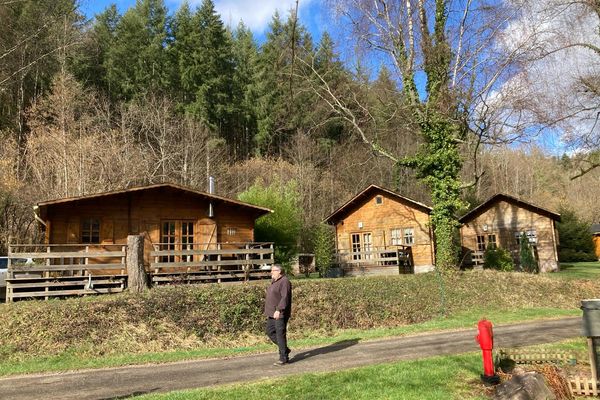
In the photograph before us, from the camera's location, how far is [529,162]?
68.9 metres

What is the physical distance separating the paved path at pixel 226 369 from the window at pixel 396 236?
16228 millimetres

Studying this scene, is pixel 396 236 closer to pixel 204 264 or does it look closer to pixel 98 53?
pixel 204 264

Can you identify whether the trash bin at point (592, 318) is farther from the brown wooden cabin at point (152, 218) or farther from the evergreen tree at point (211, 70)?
the evergreen tree at point (211, 70)

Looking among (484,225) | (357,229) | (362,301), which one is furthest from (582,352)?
(484,225)

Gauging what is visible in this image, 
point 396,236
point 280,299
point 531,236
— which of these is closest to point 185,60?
point 396,236

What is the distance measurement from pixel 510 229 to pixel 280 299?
27812 millimetres

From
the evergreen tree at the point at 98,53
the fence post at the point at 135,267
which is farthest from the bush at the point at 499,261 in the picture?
the evergreen tree at the point at 98,53

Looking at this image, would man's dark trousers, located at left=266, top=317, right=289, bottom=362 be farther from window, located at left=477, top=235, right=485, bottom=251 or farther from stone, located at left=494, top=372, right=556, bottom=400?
window, located at left=477, top=235, right=485, bottom=251

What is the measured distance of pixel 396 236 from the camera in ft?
93.9

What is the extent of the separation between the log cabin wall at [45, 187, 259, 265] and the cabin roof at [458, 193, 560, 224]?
18.4m

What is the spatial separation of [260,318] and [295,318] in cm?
123

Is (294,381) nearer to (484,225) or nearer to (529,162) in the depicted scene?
(484,225)

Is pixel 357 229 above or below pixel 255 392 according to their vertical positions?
above

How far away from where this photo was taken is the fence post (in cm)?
1444
